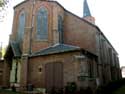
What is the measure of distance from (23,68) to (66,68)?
20.4 ft

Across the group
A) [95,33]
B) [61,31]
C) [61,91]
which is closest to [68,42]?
[61,31]

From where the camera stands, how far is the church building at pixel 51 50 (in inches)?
690

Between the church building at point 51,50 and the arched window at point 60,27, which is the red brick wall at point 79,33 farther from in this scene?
the arched window at point 60,27

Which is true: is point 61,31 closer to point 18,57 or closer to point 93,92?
point 18,57

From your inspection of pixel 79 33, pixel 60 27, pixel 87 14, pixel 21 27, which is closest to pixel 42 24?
pixel 60 27

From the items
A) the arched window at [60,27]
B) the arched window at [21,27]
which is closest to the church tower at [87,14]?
the arched window at [60,27]

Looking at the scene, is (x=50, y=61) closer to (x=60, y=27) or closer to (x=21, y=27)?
(x=60, y=27)

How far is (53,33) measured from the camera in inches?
904

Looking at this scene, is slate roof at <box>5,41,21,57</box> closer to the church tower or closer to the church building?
the church building

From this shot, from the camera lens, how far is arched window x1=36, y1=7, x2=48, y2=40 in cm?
2312

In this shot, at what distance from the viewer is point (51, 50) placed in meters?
20.2

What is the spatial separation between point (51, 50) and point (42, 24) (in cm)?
523

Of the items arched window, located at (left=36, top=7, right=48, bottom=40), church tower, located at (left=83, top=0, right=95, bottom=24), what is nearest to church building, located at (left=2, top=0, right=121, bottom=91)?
arched window, located at (left=36, top=7, right=48, bottom=40)

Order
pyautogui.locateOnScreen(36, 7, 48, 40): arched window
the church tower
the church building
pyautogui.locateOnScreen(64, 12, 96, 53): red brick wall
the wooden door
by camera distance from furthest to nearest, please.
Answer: the church tower < pyautogui.locateOnScreen(36, 7, 48, 40): arched window < pyautogui.locateOnScreen(64, 12, 96, 53): red brick wall < the wooden door < the church building
